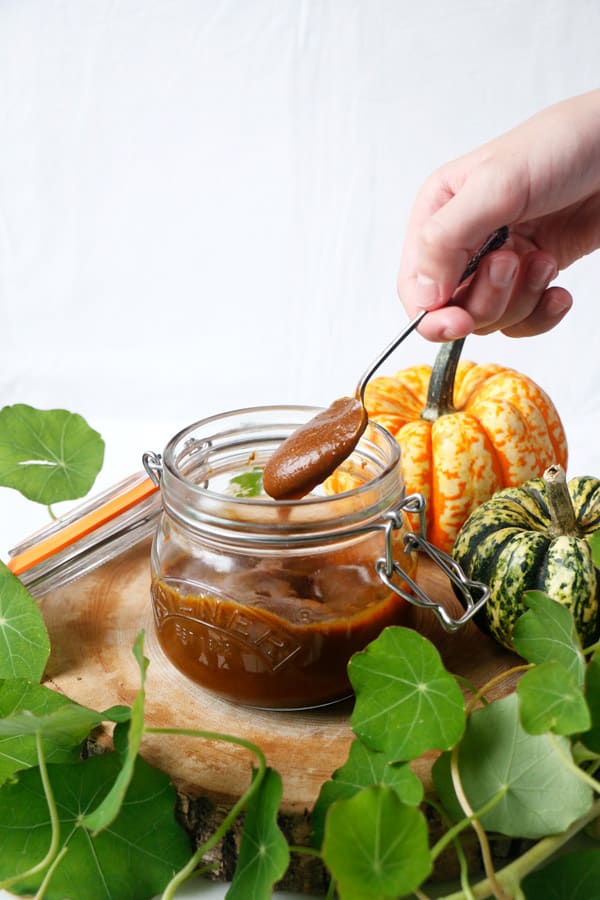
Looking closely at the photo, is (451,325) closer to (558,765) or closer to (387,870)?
(558,765)

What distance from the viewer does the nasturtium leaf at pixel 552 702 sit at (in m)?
0.85

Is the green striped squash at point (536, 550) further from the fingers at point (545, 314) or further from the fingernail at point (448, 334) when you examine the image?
the fingers at point (545, 314)

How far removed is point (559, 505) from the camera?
123 centimetres

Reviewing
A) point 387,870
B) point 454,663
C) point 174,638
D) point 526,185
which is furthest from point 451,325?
point 387,870

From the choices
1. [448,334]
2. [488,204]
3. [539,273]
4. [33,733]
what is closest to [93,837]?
[33,733]

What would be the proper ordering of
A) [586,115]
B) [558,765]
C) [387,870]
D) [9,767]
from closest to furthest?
[387,870] → [558,765] → [9,767] → [586,115]

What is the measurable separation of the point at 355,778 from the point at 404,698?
0.32 ft

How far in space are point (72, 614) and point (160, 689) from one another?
0.82 feet

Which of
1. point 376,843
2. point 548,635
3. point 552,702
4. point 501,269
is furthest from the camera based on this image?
point 501,269

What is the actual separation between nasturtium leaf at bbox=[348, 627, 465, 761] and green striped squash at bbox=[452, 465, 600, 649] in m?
0.29

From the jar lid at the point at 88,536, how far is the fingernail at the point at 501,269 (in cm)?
64

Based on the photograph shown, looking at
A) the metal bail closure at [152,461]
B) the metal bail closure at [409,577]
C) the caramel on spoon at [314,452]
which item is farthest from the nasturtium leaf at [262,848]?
the metal bail closure at [152,461]

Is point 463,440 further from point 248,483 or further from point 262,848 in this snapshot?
point 262,848

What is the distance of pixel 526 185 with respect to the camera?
1.33 m
